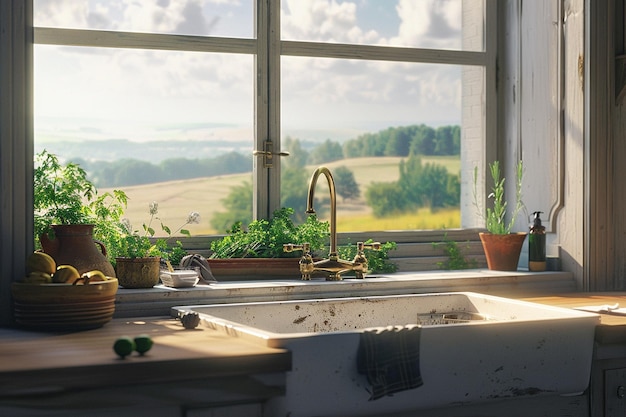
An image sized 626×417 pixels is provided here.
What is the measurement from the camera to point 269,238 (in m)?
3.45

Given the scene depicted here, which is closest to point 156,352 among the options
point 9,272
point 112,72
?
point 9,272

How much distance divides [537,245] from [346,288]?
0.97m

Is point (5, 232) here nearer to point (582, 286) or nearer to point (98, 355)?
point (98, 355)

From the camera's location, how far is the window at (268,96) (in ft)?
11.8

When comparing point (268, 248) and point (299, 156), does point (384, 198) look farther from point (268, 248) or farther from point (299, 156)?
point (268, 248)

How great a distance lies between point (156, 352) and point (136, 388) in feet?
0.46

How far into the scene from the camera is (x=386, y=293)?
3268 millimetres

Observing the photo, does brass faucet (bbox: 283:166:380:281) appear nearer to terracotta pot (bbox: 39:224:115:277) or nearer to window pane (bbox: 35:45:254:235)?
terracotta pot (bbox: 39:224:115:277)

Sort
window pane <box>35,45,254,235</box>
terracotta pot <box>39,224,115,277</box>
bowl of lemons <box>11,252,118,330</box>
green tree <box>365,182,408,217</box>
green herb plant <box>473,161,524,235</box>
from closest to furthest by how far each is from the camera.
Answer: bowl of lemons <box>11,252,118,330</box>
terracotta pot <box>39,224,115,277</box>
green herb plant <box>473,161,524,235</box>
window pane <box>35,45,254,235</box>
green tree <box>365,182,408,217</box>

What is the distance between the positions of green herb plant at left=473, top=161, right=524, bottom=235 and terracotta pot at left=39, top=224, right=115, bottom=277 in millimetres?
1756

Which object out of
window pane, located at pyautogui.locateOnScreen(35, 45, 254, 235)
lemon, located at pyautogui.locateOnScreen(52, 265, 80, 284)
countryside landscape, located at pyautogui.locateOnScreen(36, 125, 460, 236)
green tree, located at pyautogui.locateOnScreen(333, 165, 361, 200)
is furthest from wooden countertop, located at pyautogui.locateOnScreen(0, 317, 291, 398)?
green tree, located at pyautogui.locateOnScreen(333, 165, 361, 200)

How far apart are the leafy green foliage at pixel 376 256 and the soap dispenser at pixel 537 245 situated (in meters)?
0.58

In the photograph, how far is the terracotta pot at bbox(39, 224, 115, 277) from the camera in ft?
9.19

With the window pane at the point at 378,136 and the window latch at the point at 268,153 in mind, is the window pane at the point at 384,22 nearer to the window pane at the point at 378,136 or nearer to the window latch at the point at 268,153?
the window latch at the point at 268,153
